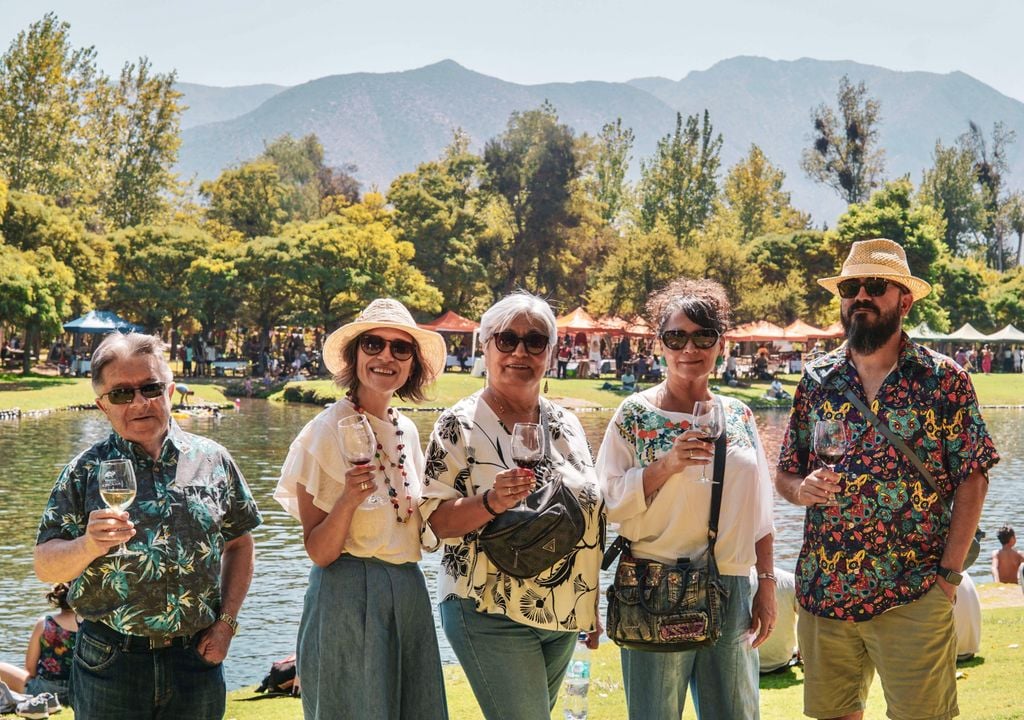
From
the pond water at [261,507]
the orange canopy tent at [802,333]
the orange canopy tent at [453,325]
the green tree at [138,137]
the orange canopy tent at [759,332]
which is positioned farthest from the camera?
the green tree at [138,137]

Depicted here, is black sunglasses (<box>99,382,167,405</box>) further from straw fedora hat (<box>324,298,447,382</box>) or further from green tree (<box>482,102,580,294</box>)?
green tree (<box>482,102,580,294</box>)

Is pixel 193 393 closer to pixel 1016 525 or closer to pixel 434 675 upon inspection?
pixel 1016 525

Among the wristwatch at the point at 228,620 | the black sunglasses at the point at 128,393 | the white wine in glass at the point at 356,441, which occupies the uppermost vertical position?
the black sunglasses at the point at 128,393

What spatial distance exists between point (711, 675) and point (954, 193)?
98.7 meters

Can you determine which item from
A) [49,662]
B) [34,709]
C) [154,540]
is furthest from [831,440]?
[49,662]

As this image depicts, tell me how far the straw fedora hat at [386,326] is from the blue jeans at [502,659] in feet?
3.13

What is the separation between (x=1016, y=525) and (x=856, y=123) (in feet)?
232

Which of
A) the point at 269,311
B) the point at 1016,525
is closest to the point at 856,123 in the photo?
the point at 269,311

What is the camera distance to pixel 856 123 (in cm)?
8450

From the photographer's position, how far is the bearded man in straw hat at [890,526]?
14.1 ft

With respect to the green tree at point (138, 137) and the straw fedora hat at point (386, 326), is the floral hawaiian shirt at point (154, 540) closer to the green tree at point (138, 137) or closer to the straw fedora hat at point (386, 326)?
the straw fedora hat at point (386, 326)

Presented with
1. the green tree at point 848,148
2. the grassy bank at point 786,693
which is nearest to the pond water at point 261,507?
the grassy bank at point 786,693

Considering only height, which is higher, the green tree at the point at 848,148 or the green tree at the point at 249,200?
the green tree at the point at 848,148

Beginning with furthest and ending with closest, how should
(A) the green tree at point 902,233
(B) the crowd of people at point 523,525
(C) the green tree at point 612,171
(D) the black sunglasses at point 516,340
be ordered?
(C) the green tree at point 612,171
(A) the green tree at point 902,233
(D) the black sunglasses at point 516,340
(B) the crowd of people at point 523,525
